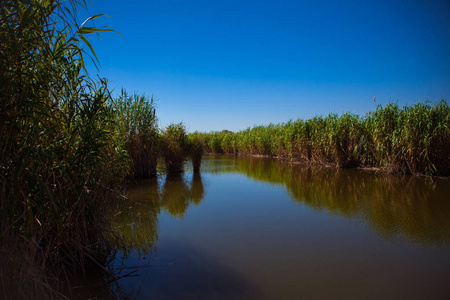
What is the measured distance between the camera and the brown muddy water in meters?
2.53

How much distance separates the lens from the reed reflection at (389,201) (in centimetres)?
418

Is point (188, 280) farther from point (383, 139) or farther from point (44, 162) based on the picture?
point (383, 139)

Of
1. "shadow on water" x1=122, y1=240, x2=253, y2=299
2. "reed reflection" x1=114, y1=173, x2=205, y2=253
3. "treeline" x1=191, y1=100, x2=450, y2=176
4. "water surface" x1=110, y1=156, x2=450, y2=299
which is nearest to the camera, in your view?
"shadow on water" x1=122, y1=240, x2=253, y2=299

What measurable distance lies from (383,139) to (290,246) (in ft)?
29.2

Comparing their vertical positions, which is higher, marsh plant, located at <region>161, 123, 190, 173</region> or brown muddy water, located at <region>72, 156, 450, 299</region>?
marsh plant, located at <region>161, 123, 190, 173</region>

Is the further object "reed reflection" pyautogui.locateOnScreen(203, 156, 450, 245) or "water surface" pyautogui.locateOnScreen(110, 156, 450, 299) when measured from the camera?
"reed reflection" pyautogui.locateOnScreen(203, 156, 450, 245)

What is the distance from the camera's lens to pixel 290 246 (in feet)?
11.7

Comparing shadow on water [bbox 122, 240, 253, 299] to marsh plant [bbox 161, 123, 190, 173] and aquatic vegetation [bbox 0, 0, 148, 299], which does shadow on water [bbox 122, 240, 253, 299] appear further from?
marsh plant [bbox 161, 123, 190, 173]

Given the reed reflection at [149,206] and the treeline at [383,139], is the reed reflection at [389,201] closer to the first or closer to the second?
the treeline at [383,139]

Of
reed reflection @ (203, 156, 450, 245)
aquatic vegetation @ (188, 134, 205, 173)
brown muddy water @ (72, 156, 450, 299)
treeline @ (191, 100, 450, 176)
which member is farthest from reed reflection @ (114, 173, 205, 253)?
treeline @ (191, 100, 450, 176)

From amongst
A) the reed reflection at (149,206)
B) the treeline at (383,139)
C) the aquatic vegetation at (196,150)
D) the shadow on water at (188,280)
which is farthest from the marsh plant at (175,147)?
the shadow on water at (188,280)

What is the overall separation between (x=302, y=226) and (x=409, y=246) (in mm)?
1580

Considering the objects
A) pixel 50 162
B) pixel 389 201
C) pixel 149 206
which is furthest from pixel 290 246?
pixel 389 201

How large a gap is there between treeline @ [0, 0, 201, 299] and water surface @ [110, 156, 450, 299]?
679 millimetres
